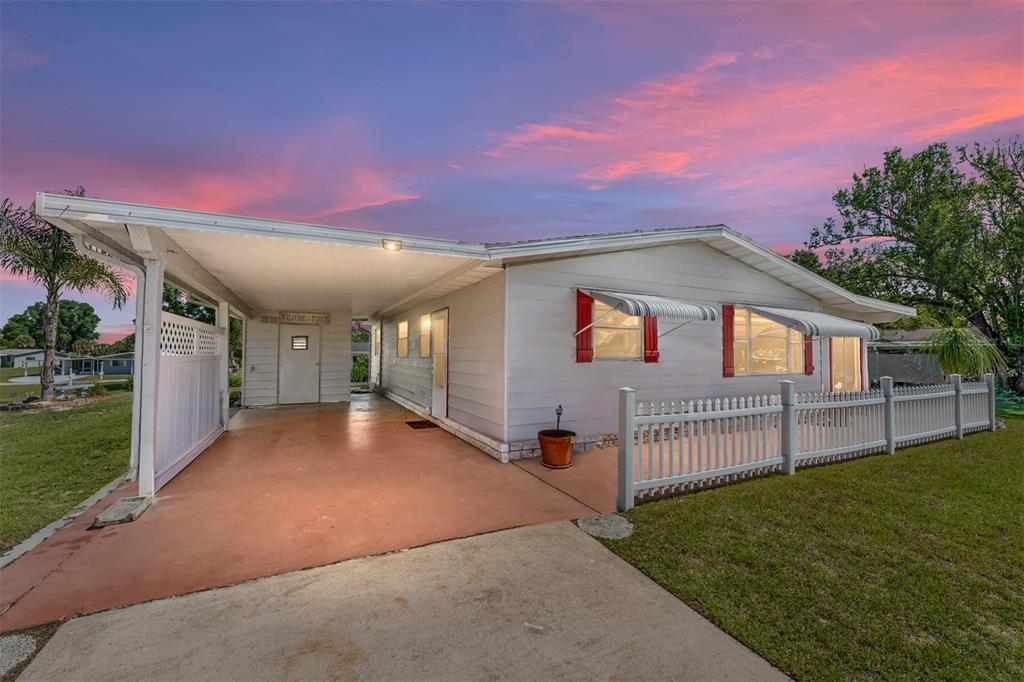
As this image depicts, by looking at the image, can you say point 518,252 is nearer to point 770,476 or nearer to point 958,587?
point 770,476

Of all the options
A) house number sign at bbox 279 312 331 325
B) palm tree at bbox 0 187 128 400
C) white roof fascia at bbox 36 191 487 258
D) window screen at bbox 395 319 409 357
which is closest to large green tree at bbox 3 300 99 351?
palm tree at bbox 0 187 128 400

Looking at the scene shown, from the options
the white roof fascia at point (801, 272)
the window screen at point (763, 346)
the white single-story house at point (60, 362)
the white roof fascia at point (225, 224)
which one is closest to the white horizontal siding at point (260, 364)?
the white roof fascia at point (225, 224)

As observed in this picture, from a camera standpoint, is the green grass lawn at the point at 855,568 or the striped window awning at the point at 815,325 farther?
the striped window awning at the point at 815,325

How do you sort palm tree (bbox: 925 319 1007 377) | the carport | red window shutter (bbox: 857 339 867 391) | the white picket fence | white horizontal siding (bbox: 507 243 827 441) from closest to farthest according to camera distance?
1. the carport
2. the white picket fence
3. white horizontal siding (bbox: 507 243 827 441)
4. palm tree (bbox: 925 319 1007 377)
5. red window shutter (bbox: 857 339 867 391)

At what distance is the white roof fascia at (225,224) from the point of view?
332 centimetres

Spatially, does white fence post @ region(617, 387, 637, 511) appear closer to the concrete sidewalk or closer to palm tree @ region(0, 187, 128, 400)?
the concrete sidewalk

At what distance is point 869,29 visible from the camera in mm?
6148

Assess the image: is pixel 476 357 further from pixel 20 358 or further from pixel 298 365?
pixel 20 358

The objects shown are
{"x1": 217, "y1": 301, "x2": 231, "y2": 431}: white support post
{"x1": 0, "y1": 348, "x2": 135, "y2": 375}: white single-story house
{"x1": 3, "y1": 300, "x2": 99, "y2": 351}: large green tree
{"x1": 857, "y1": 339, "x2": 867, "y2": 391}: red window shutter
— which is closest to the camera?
{"x1": 217, "y1": 301, "x2": 231, "y2": 431}: white support post

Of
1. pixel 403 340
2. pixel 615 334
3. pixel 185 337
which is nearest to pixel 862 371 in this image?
pixel 615 334

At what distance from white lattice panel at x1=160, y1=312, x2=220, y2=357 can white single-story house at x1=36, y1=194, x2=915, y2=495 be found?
36 mm

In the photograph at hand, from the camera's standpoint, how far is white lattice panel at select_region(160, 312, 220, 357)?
15.2 feet

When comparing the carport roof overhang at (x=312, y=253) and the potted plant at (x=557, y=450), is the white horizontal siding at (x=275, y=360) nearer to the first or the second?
the carport roof overhang at (x=312, y=253)

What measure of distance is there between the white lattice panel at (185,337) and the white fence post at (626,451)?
4.91 meters
